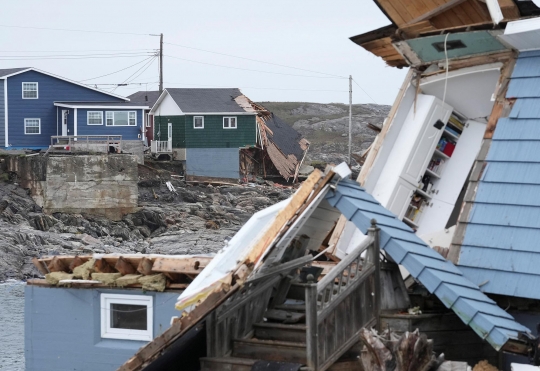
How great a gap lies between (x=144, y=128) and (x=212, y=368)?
177ft

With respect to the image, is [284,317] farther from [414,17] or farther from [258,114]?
[258,114]

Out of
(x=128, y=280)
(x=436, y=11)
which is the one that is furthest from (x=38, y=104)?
(x=436, y=11)

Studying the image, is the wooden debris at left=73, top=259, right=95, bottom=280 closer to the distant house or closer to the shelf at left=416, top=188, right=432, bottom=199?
the shelf at left=416, top=188, right=432, bottom=199

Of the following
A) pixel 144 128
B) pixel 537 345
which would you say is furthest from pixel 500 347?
pixel 144 128

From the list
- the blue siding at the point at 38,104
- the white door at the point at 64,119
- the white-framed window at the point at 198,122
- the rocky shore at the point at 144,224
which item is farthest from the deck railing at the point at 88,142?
the white-framed window at the point at 198,122

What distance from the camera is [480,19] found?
11.5 meters

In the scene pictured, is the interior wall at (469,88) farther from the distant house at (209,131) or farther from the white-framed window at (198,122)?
the white-framed window at (198,122)

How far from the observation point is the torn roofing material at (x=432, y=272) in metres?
8.34

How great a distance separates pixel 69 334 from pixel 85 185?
36385 mm

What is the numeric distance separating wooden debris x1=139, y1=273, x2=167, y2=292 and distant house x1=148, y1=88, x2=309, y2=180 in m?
49.4

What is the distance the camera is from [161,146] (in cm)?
6194

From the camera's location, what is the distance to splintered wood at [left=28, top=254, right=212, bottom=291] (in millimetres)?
10594

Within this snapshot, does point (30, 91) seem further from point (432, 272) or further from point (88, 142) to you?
point (432, 272)

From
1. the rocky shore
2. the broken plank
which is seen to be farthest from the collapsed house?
the rocky shore
